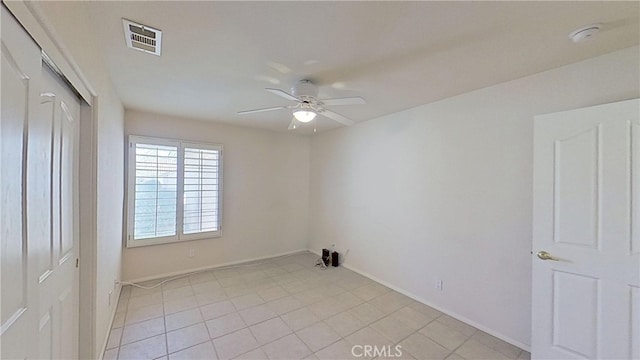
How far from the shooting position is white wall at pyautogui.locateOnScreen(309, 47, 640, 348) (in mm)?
2143

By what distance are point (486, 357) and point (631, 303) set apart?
1.05 meters

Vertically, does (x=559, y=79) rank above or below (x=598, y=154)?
above

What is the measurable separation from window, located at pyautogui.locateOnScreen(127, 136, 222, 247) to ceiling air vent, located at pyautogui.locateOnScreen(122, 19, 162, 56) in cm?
207

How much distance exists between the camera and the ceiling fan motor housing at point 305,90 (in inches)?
88.1

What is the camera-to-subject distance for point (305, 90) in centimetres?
224

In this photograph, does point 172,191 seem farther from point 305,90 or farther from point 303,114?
point 305,90

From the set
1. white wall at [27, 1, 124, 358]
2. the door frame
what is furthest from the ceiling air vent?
the door frame

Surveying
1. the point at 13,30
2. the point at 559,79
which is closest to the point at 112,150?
the point at 13,30

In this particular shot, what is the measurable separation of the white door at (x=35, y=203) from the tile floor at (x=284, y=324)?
0.91 meters

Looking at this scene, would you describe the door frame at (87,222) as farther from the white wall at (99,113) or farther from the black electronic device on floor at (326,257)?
the black electronic device on floor at (326,257)

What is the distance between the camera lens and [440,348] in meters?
2.22

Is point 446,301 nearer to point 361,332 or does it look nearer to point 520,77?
point 361,332

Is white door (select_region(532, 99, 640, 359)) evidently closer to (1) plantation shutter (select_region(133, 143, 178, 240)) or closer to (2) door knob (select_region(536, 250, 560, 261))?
(2) door knob (select_region(536, 250, 560, 261))

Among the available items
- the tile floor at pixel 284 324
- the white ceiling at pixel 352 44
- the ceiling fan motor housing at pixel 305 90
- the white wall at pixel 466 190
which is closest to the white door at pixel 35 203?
the white ceiling at pixel 352 44
